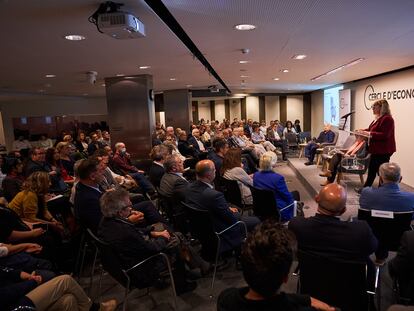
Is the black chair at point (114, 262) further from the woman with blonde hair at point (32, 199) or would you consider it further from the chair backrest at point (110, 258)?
the woman with blonde hair at point (32, 199)

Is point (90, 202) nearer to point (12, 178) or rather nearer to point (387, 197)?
point (12, 178)

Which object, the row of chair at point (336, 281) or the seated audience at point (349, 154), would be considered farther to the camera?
the seated audience at point (349, 154)

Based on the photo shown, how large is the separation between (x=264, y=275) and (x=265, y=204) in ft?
7.78

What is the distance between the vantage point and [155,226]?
3.29 meters

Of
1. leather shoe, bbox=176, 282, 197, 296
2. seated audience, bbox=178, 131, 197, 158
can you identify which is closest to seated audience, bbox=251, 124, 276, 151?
seated audience, bbox=178, 131, 197, 158

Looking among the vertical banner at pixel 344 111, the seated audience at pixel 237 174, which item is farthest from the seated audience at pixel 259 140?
the seated audience at pixel 237 174

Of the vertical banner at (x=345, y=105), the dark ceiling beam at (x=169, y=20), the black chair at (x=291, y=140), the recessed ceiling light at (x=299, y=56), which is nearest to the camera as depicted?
the dark ceiling beam at (x=169, y=20)

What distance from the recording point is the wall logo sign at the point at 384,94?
680 centimetres

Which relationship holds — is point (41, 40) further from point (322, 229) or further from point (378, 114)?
point (378, 114)

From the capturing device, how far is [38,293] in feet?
7.09

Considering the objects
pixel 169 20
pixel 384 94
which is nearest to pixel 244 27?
pixel 169 20

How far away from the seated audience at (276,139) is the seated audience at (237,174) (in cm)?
667

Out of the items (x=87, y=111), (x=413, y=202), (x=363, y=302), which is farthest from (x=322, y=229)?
(x=87, y=111)

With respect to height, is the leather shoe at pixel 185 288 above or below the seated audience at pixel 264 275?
below
